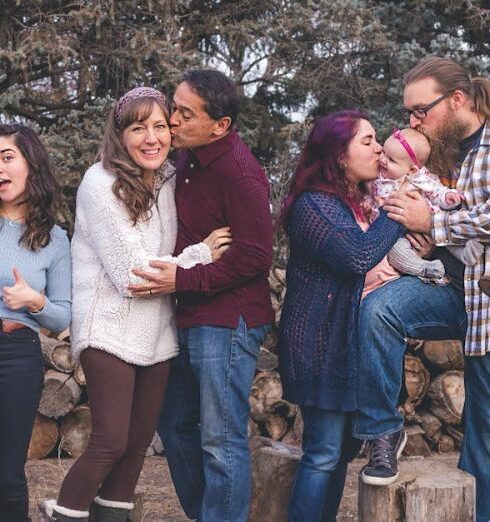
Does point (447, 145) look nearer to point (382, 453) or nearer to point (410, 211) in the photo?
point (410, 211)

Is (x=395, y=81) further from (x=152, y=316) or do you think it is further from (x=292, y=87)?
(x=152, y=316)

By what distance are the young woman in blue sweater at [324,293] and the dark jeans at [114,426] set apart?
2.00 feet

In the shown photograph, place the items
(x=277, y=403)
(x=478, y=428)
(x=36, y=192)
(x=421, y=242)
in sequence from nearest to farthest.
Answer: (x=36, y=192) → (x=421, y=242) → (x=478, y=428) → (x=277, y=403)

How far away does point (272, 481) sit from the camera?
4.31 meters

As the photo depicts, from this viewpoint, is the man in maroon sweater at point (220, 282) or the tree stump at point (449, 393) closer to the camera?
the man in maroon sweater at point (220, 282)

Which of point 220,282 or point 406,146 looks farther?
point 406,146

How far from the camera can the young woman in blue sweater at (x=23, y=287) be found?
3.56m

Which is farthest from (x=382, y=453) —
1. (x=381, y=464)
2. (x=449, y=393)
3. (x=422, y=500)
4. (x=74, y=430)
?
(x=74, y=430)

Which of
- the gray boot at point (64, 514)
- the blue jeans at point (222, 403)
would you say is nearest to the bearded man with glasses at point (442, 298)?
the blue jeans at point (222, 403)

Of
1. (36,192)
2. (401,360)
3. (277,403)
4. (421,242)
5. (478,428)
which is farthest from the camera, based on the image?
(277,403)

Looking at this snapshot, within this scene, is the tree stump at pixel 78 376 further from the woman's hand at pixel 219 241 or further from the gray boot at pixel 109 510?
the woman's hand at pixel 219 241

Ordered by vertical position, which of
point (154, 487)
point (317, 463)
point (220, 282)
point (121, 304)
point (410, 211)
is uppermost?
point (410, 211)

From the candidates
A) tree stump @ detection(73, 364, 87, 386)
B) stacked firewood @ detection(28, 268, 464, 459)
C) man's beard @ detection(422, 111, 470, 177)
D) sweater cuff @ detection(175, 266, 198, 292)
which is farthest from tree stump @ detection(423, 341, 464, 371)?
sweater cuff @ detection(175, 266, 198, 292)

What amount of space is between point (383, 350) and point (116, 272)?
1.18 m
